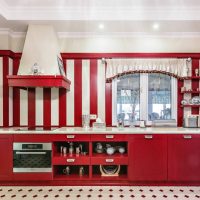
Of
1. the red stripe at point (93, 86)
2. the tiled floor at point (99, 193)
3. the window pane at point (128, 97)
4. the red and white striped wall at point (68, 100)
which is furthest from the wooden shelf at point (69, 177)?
the window pane at point (128, 97)

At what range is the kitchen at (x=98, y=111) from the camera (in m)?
3.54

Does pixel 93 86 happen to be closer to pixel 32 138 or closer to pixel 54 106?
pixel 54 106

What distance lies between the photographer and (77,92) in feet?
14.0

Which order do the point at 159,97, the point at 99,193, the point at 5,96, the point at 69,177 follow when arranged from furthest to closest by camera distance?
the point at 159,97, the point at 5,96, the point at 69,177, the point at 99,193

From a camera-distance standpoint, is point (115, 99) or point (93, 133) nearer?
point (93, 133)

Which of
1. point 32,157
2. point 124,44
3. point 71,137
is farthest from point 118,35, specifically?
point 32,157

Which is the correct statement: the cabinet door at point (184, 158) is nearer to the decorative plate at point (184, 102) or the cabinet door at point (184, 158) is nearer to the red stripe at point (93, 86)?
the decorative plate at point (184, 102)

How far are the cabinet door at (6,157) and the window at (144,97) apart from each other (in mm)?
1942

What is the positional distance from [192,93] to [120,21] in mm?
1903

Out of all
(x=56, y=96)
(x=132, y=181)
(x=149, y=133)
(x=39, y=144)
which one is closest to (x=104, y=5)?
(x=56, y=96)

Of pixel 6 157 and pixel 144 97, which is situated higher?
pixel 144 97

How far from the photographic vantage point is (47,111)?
4.25 m

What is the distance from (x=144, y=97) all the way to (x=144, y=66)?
587mm

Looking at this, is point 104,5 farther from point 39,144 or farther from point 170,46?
point 39,144
